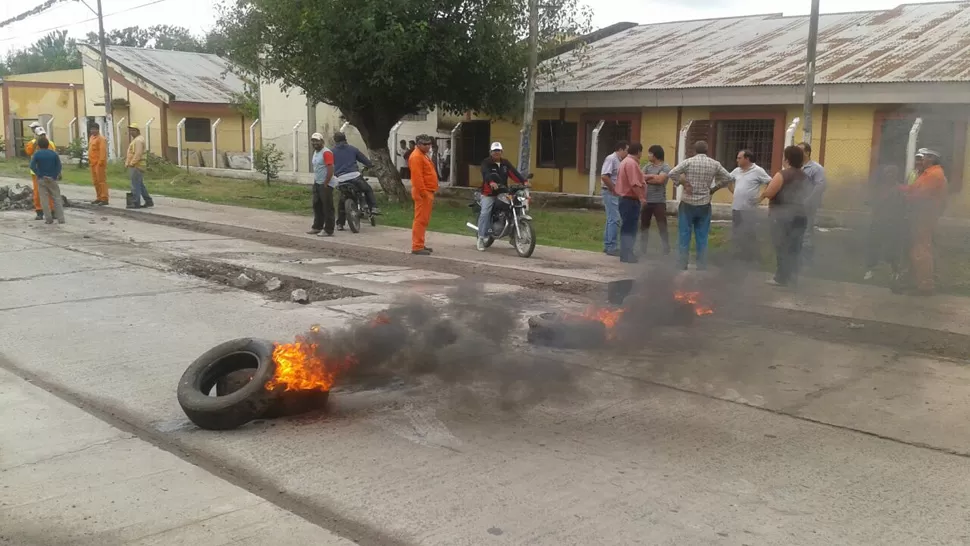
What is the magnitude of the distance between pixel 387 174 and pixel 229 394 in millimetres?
16255

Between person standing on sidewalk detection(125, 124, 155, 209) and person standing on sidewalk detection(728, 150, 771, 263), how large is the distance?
12321 millimetres

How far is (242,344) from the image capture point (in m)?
5.57

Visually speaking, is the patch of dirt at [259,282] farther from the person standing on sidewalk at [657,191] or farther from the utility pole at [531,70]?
the utility pole at [531,70]

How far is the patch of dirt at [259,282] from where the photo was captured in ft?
30.7

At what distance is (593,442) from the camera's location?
4859mm

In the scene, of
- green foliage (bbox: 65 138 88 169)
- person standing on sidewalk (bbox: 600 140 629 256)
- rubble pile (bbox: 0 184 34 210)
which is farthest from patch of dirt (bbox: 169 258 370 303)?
green foliage (bbox: 65 138 88 169)

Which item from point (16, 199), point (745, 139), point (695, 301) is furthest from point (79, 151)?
point (695, 301)

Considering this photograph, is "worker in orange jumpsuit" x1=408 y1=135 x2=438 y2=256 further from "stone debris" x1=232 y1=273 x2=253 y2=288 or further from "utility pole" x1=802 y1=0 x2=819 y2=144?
"utility pole" x1=802 y1=0 x2=819 y2=144

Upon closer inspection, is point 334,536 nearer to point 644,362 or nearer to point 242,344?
point 242,344

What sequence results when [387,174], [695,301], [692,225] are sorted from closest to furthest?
1. [695,301]
2. [692,225]
3. [387,174]

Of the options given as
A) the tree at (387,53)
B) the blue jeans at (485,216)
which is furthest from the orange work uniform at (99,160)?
the blue jeans at (485,216)

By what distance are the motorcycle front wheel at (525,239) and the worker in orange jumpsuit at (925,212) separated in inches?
192

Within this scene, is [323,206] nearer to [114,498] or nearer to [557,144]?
[557,144]

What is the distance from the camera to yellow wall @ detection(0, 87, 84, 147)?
142ft
